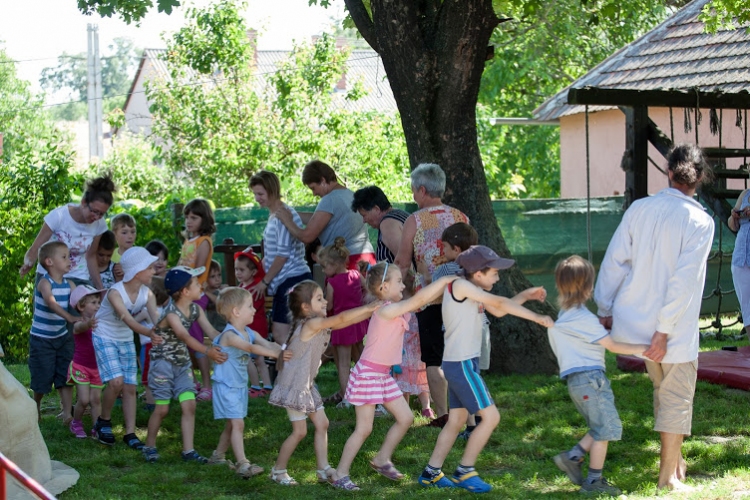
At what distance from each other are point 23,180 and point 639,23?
713 inches

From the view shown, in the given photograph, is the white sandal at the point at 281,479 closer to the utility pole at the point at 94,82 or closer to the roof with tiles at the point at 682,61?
the roof with tiles at the point at 682,61

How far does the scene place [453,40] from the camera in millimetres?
8609

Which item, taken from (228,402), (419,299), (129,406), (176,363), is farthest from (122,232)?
(419,299)

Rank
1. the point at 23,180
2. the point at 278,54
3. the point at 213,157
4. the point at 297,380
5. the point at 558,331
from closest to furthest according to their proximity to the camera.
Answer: the point at 558,331 < the point at 297,380 < the point at 23,180 < the point at 213,157 < the point at 278,54

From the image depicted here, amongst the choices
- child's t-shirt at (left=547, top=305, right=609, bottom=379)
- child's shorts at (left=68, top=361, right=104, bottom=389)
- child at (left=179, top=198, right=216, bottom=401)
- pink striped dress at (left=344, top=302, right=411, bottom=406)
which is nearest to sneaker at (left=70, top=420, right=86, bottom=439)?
child's shorts at (left=68, top=361, right=104, bottom=389)

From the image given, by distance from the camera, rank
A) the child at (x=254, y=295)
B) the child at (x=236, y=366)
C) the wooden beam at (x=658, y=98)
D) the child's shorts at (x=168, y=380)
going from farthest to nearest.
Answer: the child at (x=254, y=295), the wooden beam at (x=658, y=98), the child's shorts at (x=168, y=380), the child at (x=236, y=366)

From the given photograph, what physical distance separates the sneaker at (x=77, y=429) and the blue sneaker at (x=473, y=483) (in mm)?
3072

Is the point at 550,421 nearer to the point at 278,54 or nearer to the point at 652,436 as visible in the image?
the point at 652,436

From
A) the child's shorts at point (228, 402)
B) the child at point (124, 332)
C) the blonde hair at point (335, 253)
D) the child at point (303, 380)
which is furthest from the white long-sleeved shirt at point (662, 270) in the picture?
the child at point (124, 332)

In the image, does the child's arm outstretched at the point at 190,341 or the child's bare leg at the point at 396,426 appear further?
the child's arm outstretched at the point at 190,341

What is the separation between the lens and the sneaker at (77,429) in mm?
7136

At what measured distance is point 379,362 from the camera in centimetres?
579

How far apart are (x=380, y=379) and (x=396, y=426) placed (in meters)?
0.30

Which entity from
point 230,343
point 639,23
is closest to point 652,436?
point 230,343
